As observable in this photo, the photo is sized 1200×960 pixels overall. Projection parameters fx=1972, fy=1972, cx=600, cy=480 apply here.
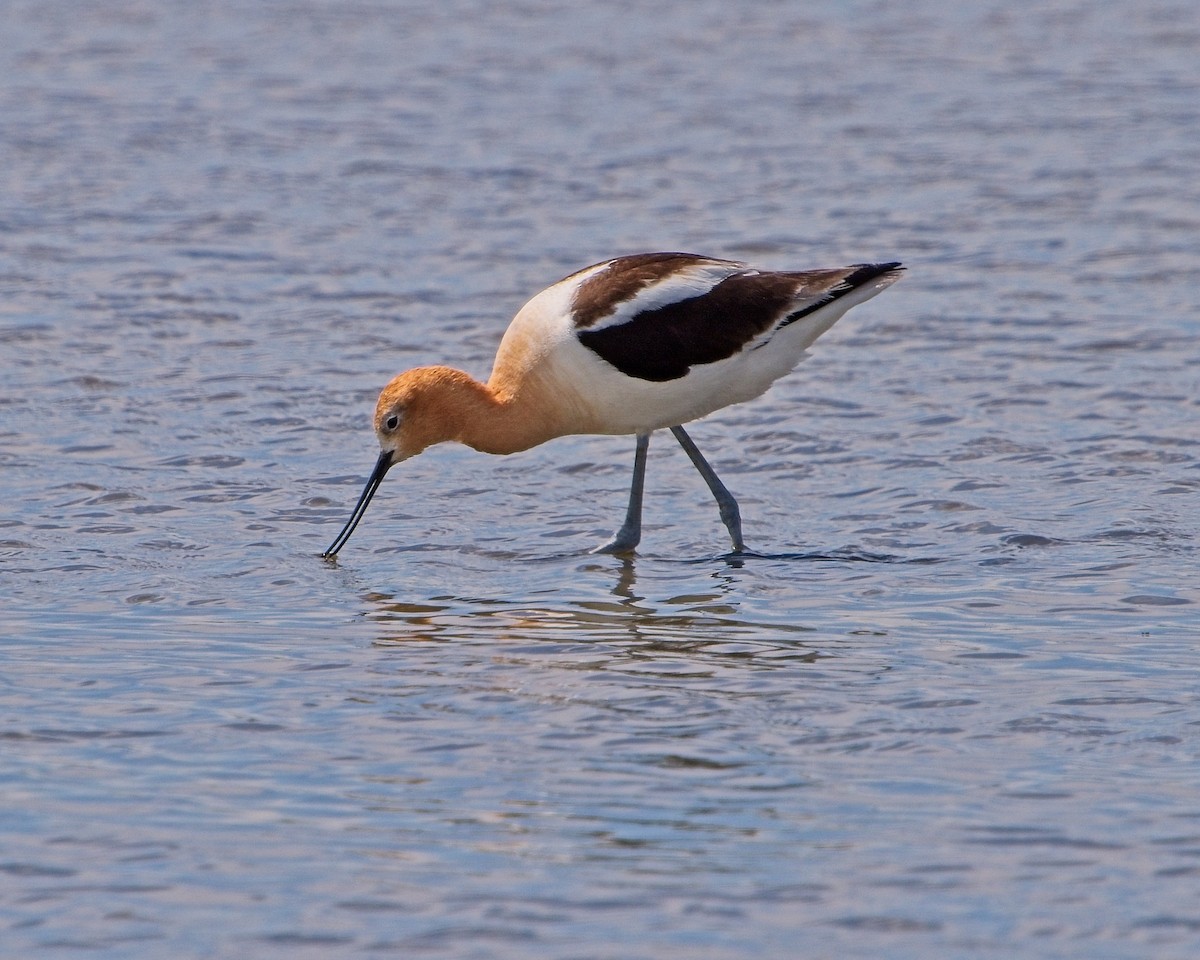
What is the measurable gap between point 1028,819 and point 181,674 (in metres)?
2.75

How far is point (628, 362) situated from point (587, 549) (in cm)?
81

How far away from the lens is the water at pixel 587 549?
477cm

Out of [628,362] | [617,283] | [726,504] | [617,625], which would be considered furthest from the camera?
[726,504]

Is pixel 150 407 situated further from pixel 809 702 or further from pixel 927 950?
pixel 927 950

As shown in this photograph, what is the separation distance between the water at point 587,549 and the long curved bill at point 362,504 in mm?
87

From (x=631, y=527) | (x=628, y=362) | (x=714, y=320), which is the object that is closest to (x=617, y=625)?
(x=631, y=527)

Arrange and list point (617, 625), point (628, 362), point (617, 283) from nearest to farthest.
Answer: point (617, 625) < point (628, 362) < point (617, 283)

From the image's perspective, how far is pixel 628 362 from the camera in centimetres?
798

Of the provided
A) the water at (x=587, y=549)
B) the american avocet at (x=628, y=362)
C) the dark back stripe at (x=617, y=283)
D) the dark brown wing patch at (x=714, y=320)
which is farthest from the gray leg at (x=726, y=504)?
the dark back stripe at (x=617, y=283)

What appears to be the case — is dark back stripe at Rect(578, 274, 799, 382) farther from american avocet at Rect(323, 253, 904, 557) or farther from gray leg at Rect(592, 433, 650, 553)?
gray leg at Rect(592, 433, 650, 553)

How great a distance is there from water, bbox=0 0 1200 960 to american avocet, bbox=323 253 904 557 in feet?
1.45

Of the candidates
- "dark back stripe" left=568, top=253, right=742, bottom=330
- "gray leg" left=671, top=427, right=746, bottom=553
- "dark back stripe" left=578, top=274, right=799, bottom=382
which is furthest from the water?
"dark back stripe" left=568, top=253, right=742, bottom=330

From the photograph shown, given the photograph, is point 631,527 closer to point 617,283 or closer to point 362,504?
point 617,283

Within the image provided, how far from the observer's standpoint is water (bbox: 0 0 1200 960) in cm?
477
